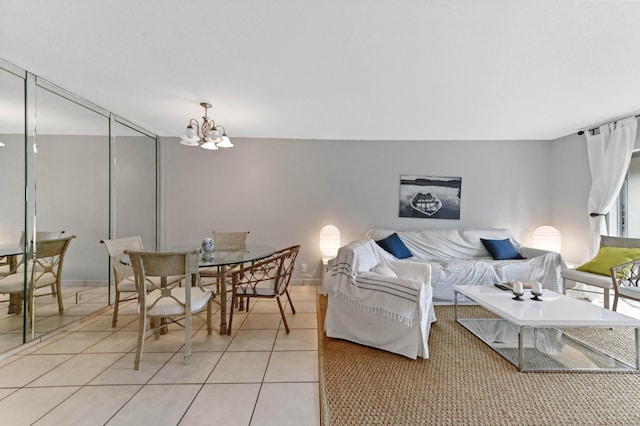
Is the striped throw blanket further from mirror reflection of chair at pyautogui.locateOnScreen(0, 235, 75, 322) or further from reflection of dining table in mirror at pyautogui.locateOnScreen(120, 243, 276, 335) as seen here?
mirror reflection of chair at pyautogui.locateOnScreen(0, 235, 75, 322)

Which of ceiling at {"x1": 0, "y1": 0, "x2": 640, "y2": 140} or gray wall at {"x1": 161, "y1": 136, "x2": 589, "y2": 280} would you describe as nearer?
ceiling at {"x1": 0, "y1": 0, "x2": 640, "y2": 140}

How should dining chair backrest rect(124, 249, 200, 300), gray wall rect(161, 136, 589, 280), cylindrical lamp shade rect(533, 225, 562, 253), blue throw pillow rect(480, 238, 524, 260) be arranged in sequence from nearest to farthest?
dining chair backrest rect(124, 249, 200, 300)
blue throw pillow rect(480, 238, 524, 260)
cylindrical lamp shade rect(533, 225, 562, 253)
gray wall rect(161, 136, 589, 280)

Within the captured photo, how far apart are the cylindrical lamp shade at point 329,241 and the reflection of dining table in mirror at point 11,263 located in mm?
3133

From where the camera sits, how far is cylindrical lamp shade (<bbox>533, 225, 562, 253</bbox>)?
397 centimetres

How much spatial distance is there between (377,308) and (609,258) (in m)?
2.79

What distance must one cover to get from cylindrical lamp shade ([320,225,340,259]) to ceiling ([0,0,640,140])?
1.67m

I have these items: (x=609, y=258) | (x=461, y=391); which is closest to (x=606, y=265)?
(x=609, y=258)

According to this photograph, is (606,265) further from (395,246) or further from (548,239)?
(395,246)

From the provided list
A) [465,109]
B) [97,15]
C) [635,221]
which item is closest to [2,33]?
[97,15]

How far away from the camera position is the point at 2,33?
5.69 ft

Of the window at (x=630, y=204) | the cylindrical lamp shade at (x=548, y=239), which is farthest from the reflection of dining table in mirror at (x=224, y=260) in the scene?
the window at (x=630, y=204)

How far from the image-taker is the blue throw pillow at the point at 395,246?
3726 millimetres

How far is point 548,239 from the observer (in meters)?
4.00

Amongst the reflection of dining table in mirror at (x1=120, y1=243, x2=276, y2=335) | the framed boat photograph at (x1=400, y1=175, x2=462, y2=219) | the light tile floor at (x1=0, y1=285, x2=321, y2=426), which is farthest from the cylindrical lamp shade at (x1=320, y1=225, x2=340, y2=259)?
the light tile floor at (x1=0, y1=285, x2=321, y2=426)
